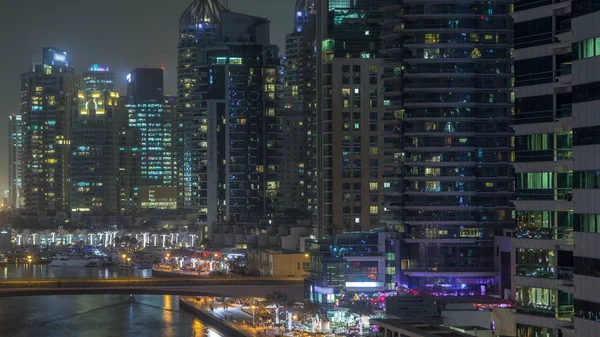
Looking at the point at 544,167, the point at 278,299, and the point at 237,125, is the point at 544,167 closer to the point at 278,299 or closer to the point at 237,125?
the point at 278,299

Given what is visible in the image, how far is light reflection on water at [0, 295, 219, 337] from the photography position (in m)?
64.2

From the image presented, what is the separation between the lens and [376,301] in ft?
191

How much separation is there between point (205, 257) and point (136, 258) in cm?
2235

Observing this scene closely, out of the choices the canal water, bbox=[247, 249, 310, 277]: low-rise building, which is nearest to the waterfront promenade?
the canal water

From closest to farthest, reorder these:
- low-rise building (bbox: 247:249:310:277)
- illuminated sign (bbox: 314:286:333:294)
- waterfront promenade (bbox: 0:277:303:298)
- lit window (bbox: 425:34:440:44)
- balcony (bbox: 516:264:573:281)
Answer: balcony (bbox: 516:264:573:281)
waterfront promenade (bbox: 0:277:303:298)
lit window (bbox: 425:34:440:44)
illuminated sign (bbox: 314:286:333:294)
low-rise building (bbox: 247:249:310:277)

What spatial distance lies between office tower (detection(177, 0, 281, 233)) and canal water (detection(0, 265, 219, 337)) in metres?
27.0

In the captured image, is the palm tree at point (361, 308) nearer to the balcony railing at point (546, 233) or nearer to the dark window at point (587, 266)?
the balcony railing at point (546, 233)

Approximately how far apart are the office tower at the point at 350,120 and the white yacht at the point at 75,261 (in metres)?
51.1

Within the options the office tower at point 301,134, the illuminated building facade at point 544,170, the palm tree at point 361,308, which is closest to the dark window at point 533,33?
the illuminated building facade at point 544,170

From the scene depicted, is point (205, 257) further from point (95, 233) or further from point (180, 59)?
point (180, 59)

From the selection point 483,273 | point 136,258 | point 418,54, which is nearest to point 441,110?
point 418,54

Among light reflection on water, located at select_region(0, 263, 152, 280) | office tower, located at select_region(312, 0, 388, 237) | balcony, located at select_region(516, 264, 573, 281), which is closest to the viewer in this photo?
balcony, located at select_region(516, 264, 573, 281)

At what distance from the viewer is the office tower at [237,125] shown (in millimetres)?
114125

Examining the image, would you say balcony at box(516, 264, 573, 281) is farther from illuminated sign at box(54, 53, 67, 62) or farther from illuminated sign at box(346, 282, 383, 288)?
illuminated sign at box(54, 53, 67, 62)
